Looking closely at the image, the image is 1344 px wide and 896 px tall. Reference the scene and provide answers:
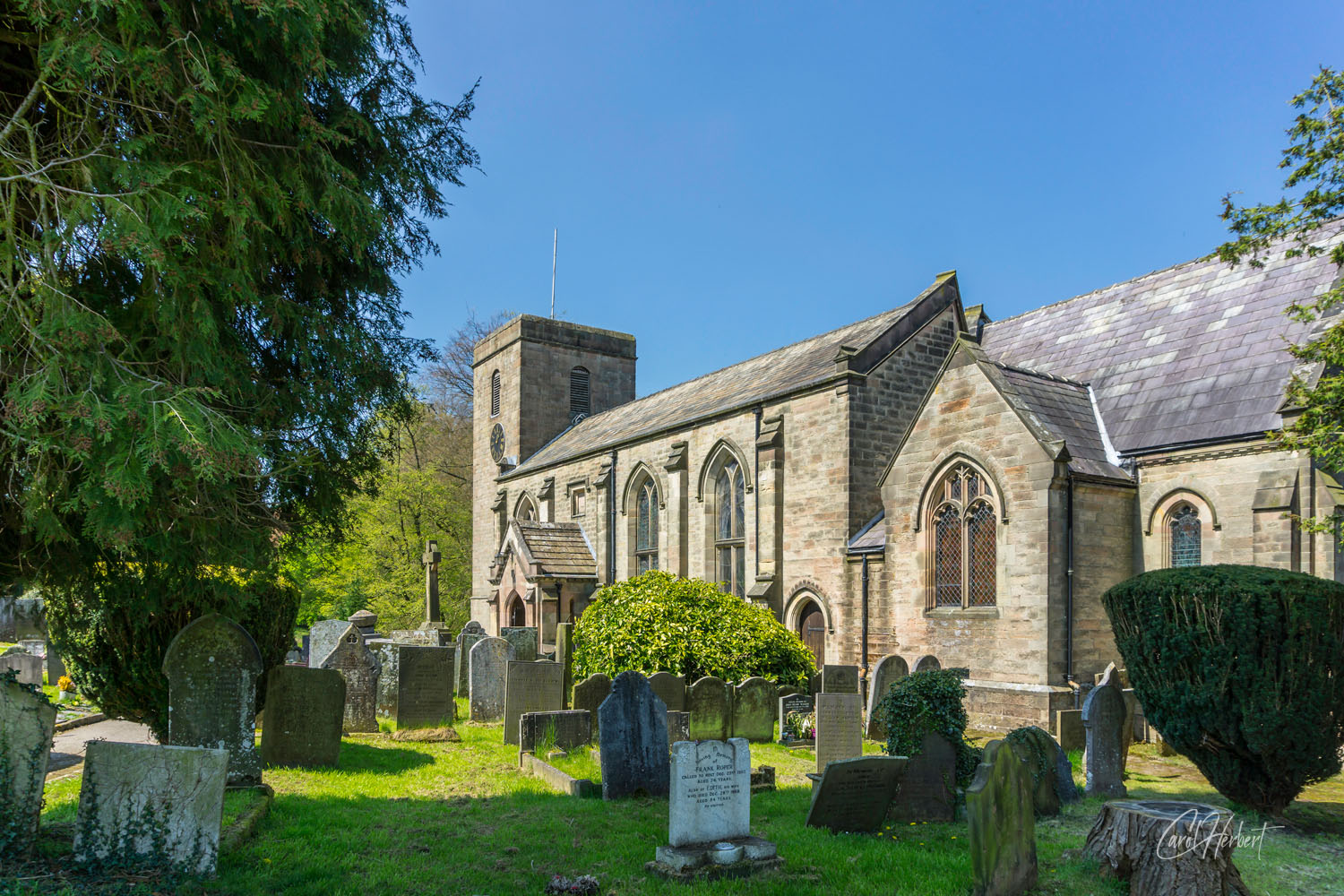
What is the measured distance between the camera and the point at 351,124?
7180 mm

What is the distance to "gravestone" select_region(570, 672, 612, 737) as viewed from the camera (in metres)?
12.1

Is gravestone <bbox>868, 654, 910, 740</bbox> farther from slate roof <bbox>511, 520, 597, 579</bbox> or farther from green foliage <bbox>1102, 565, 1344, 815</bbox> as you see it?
slate roof <bbox>511, 520, 597, 579</bbox>

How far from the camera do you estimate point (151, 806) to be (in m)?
6.00

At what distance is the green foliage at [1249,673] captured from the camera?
319 inches

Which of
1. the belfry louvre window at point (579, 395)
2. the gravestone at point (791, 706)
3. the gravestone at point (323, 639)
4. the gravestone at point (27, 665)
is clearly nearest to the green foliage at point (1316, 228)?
the gravestone at point (791, 706)

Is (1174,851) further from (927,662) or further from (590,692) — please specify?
(927,662)

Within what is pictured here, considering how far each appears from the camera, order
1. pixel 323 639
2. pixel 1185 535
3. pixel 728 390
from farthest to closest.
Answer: pixel 728 390 → pixel 323 639 → pixel 1185 535

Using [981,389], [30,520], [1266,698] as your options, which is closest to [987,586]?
[981,389]

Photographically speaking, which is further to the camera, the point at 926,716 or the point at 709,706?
the point at 709,706

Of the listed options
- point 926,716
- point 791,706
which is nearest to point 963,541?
point 791,706

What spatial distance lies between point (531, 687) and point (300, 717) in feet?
12.7

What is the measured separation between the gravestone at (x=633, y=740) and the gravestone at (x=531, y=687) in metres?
3.79

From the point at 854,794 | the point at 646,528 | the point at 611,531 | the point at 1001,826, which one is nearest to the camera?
the point at 1001,826

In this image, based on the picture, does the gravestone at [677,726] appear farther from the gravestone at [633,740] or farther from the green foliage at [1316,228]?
the green foliage at [1316,228]
